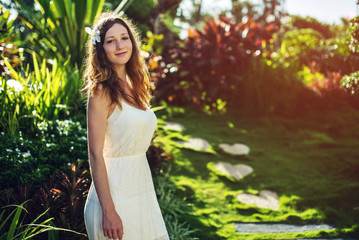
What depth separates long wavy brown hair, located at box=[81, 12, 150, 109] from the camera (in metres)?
1.81

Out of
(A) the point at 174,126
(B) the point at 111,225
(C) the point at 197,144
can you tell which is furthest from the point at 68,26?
(B) the point at 111,225

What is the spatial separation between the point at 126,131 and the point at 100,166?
0.73 ft

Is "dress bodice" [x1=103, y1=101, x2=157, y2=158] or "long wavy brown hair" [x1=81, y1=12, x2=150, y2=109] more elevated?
"long wavy brown hair" [x1=81, y1=12, x2=150, y2=109]

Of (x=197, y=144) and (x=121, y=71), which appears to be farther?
(x=197, y=144)

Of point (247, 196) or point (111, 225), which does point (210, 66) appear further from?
point (111, 225)

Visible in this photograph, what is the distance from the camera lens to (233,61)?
19.6ft

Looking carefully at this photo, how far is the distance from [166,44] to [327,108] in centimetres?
345

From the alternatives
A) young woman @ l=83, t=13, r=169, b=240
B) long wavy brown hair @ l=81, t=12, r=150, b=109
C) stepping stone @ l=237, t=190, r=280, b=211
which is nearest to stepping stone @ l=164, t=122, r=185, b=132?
stepping stone @ l=237, t=190, r=280, b=211

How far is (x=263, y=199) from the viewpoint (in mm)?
3879

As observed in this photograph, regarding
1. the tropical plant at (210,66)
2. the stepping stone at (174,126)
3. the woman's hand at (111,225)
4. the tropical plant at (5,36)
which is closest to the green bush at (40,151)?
the tropical plant at (5,36)

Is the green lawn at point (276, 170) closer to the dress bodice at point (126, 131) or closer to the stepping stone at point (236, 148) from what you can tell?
the stepping stone at point (236, 148)

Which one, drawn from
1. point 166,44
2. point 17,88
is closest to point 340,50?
point 17,88

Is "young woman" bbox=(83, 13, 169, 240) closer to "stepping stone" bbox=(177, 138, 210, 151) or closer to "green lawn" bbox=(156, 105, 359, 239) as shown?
"green lawn" bbox=(156, 105, 359, 239)

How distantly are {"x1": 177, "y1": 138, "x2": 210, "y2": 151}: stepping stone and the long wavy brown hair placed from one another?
279 centimetres
